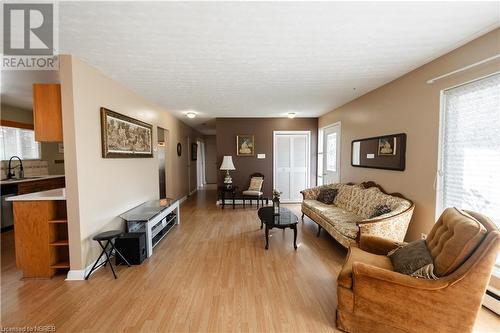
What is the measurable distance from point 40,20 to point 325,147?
548 centimetres

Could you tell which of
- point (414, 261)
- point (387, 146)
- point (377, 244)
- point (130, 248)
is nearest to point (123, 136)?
point (130, 248)

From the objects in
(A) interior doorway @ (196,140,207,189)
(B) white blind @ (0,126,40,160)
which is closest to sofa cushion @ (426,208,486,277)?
(B) white blind @ (0,126,40,160)

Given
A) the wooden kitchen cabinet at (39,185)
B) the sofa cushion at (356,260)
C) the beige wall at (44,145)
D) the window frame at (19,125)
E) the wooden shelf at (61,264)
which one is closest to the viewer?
the sofa cushion at (356,260)

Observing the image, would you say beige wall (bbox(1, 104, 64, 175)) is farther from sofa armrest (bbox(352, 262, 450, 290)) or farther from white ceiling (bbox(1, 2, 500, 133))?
sofa armrest (bbox(352, 262, 450, 290))

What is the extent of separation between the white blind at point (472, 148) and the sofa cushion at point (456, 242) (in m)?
0.56

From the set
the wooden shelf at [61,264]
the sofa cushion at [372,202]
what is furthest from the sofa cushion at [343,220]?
the wooden shelf at [61,264]

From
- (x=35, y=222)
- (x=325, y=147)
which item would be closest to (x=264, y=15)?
(x=35, y=222)

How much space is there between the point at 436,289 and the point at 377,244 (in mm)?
813

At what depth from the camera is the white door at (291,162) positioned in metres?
6.09

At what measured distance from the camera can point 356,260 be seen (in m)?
1.93

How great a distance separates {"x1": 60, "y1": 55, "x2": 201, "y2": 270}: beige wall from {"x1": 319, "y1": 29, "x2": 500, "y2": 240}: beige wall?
4055 mm

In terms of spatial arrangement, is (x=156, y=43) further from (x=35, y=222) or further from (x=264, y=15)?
(x=35, y=222)

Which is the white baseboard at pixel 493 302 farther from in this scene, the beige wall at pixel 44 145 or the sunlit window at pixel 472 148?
the beige wall at pixel 44 145

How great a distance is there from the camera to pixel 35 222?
239 cm
